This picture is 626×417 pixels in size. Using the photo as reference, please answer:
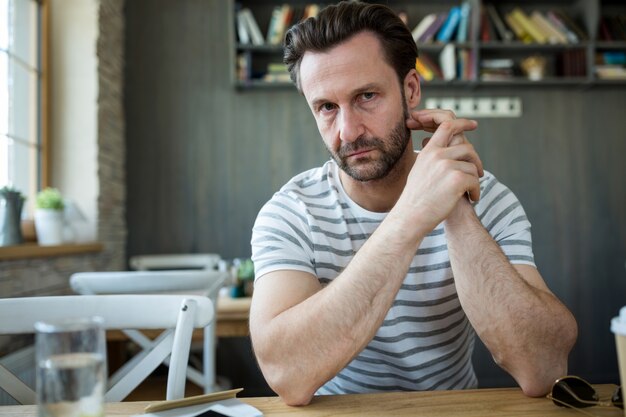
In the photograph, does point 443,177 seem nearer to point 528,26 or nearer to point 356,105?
point 356,105

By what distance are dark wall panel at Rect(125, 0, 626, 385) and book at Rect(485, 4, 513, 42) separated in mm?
356

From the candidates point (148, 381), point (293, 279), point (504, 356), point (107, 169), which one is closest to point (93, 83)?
point (107, 169)

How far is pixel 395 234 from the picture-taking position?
1.02 m

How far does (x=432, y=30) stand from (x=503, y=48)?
0.57 metres

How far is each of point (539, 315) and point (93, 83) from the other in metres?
2.99

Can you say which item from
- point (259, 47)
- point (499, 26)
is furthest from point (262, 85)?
point (499, 26)

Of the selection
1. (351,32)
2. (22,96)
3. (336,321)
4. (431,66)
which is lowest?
(336,321)

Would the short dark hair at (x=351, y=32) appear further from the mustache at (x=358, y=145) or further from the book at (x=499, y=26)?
the book at (x=499, y=26)

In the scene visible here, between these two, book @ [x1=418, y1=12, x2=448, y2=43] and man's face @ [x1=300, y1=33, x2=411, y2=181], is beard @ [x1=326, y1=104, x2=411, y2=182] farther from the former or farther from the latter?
book @ [x1=418, y1=12, x2=448, y2=43]

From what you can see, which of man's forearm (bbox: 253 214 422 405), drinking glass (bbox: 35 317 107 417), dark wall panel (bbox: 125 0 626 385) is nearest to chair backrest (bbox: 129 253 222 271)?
dark wall panel (bbox: 125 0 626 385)

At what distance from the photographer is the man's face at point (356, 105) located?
4.11ft

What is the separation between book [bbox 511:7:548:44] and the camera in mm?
3779

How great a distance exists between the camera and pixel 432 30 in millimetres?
3736

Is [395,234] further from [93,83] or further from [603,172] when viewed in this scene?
[603,172]
